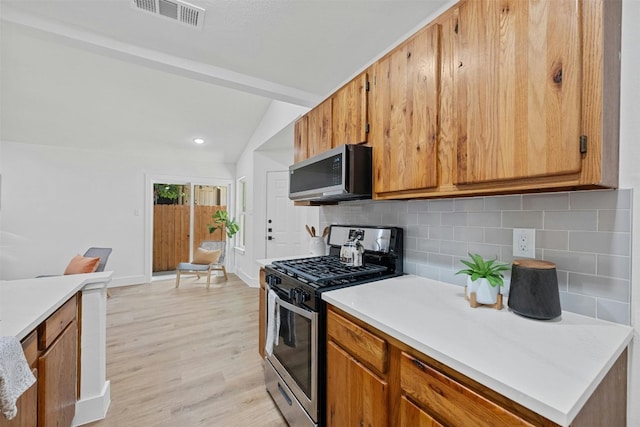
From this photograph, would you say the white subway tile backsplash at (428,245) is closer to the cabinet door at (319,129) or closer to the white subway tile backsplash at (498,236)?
the white subway tile backsplash at (498,236)

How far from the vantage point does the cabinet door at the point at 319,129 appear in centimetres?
199

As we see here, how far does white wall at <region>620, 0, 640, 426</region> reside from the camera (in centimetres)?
88

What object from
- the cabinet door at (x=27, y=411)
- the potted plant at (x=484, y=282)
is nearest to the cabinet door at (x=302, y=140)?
the potted plant at (x=484, y=282)

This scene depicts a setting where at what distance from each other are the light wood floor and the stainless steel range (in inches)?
11.2

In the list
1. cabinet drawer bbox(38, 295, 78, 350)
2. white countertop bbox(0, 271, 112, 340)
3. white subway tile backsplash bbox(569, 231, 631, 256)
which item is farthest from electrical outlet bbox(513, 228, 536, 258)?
cabinet drawer bbox(38, 295, 78, 350)

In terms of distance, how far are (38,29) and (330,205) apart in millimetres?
2193

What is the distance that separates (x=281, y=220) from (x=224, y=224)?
1.85 meters

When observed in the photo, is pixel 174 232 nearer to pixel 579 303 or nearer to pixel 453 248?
pixel 453 248

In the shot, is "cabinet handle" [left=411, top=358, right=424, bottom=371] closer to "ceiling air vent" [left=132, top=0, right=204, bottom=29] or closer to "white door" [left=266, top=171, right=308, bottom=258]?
"ceiling air vent" [left=132, top=0, right=204, bottom=29]

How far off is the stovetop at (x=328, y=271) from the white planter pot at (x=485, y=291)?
1.97 feet

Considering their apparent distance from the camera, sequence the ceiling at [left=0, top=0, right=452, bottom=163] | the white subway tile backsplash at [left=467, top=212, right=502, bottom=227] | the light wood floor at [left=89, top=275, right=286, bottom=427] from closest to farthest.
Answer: the white subway tile backsplash at [left=467, top=212, right=502, bottom=227], the ceiling at [left=0, top=0, right=452, bottom=163], the light wood floor at [left=89, top=275, right=286, bottom=427]

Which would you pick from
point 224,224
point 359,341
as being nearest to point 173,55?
point 359,341

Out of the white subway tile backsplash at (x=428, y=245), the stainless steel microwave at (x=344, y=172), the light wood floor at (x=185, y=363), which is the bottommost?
the light wood floor at (x=185, y=363)

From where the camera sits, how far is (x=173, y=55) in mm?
1864
